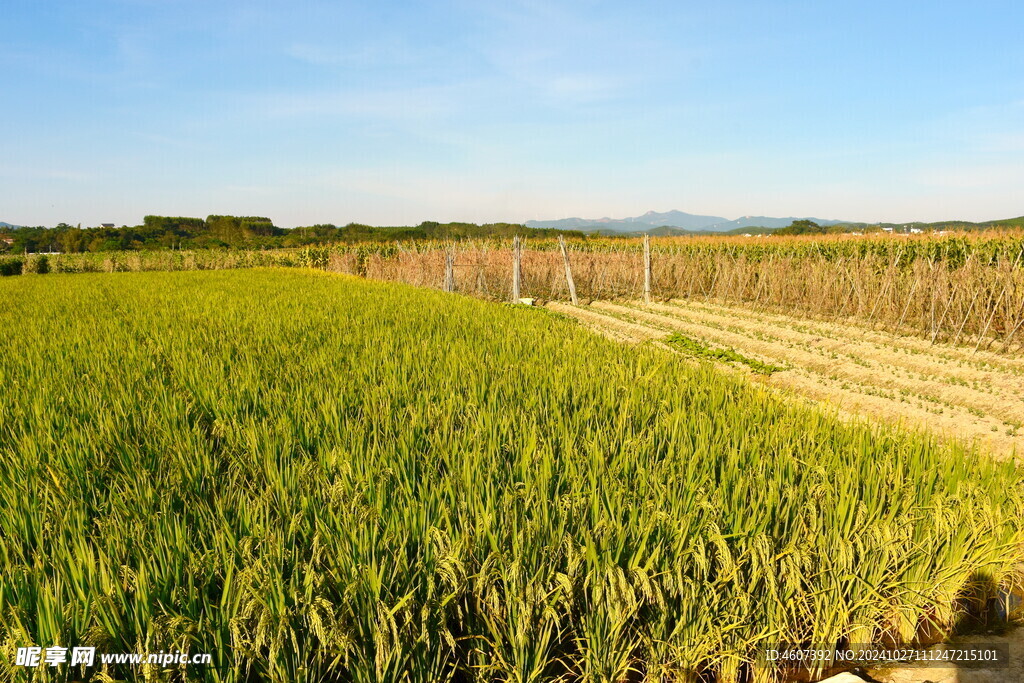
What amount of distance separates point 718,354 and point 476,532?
24.4 ft

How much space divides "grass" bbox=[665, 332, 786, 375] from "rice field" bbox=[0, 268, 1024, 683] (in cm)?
Result: 450

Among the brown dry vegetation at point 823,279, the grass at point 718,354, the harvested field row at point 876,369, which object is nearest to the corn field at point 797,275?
the brown dry vegetation at point 823,279

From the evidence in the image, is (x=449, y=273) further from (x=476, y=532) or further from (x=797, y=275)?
(x=476, y=532)

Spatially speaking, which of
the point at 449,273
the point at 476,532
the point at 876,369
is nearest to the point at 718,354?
the point at 876,369

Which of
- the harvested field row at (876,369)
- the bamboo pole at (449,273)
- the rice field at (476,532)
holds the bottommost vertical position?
the harvested field row at (876,369)

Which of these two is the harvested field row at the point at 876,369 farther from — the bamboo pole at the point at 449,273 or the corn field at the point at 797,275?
the bamboo pole at the point at 449,273

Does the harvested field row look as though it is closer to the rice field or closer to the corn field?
the corn field

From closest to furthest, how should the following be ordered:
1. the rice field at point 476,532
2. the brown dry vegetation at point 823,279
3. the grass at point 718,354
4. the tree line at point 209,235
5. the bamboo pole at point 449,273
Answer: the rice field at point 476,532, the grass at point 718,354, the brown dry vegetation at point 823,279, the bamboo pole at point 449,273, the tree line at point 209,235

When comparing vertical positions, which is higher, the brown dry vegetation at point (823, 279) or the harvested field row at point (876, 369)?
the brown dry vegetation at point (823, 279)

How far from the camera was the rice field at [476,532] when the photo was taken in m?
1.61

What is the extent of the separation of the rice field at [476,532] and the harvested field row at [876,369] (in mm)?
1155

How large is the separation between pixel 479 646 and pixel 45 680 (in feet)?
3.63

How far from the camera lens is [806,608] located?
1.96 metres

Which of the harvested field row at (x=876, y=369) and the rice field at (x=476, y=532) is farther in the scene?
the harvested field row at (x=876, y=369)
